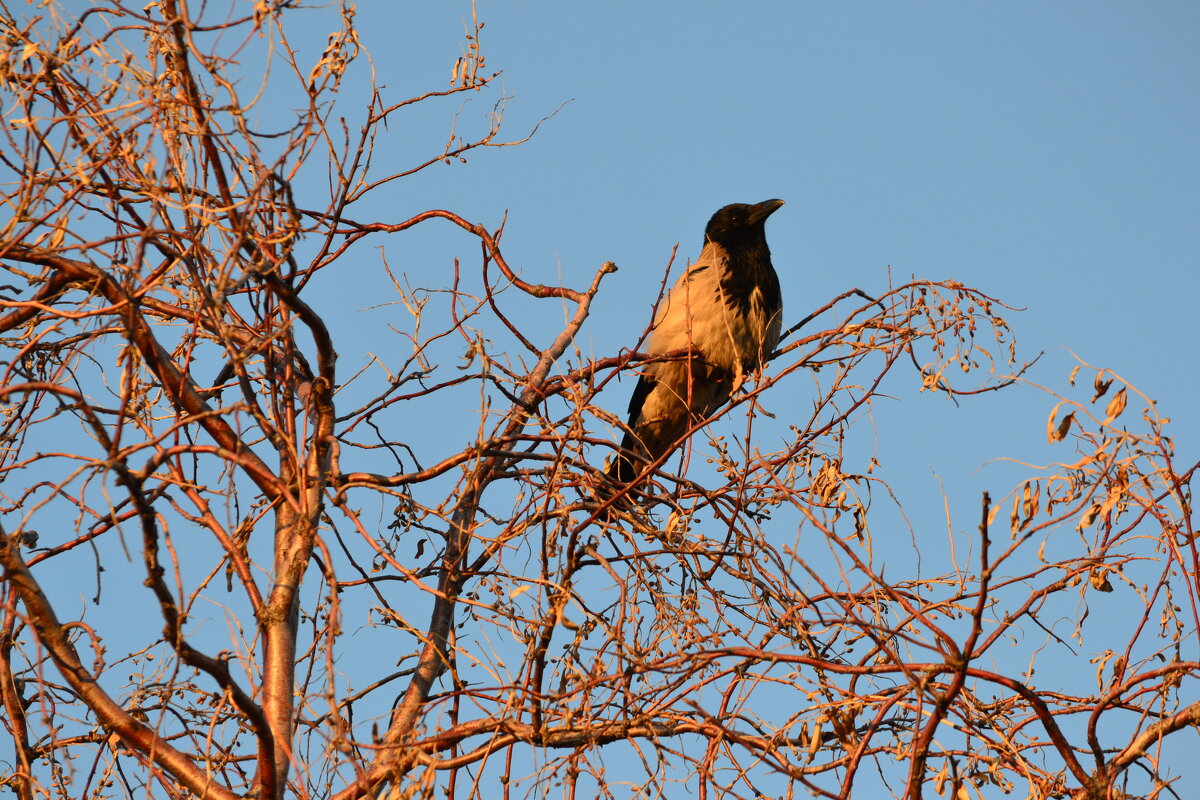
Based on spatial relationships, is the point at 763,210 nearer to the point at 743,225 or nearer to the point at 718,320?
the point at 743,225

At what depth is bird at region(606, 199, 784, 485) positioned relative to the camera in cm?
545

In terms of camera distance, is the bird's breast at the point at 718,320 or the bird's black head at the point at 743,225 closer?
the bird's breast at the point at 718,320

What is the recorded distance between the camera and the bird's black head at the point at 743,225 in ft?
19.3

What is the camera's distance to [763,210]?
588cm

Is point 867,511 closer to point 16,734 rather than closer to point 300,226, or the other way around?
point 300,226

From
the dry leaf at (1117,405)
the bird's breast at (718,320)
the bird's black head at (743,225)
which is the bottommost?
the dry leaf at (1117,405)

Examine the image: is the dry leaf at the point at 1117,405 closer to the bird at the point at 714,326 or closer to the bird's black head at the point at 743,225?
the bird at the point at 714,326

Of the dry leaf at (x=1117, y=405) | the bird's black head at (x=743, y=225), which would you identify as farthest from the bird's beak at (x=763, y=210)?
the dry leaf at (x=1117, y=405)

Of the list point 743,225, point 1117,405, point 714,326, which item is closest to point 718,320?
point 714,326

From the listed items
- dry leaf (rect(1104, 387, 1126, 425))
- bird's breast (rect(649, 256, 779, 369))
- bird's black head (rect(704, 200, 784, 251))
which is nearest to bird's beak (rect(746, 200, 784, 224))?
bird's black head (rect(704, 200, 784, 251))

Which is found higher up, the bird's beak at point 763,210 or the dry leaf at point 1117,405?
the bird's beak at point 763,210

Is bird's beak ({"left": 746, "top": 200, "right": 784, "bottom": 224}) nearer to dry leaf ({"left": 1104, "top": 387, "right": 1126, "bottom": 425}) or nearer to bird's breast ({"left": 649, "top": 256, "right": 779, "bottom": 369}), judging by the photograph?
bird's breast ({"left": 649, "top": 256, "right": 779, "bottom": 369})

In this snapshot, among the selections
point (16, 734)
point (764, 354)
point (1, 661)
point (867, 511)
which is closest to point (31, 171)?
point (1, 661)

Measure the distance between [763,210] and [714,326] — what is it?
0.80 metres
